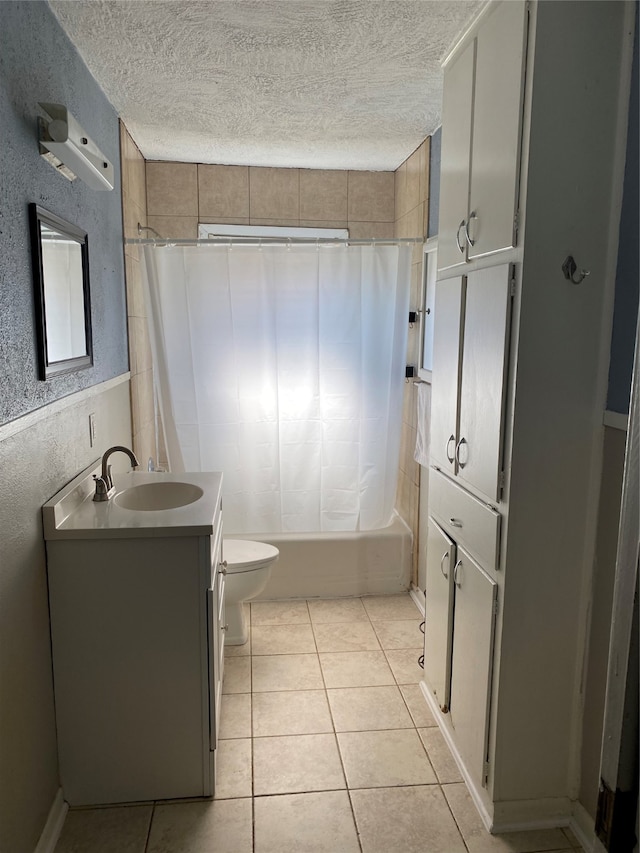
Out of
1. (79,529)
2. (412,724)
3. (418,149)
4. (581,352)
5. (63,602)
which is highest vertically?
(418,149)

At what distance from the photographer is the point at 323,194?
3.81 m

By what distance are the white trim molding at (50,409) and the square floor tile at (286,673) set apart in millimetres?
1390

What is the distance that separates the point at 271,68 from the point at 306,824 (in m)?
2.60

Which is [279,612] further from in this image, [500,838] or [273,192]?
[273,192]

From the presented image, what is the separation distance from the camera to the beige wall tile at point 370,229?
3.86 metres

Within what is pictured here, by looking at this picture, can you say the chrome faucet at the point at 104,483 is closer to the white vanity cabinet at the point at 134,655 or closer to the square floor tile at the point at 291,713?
the white vanity cabinet at the point at 134,655

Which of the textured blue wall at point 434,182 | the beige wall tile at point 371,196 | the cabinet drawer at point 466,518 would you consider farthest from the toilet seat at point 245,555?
the beige wall tile at point 371,196

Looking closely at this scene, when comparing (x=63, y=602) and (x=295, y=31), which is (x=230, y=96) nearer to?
(x=295, y=31)

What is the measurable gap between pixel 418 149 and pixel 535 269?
197cm

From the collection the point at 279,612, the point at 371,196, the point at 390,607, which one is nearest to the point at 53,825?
the point at 279,612

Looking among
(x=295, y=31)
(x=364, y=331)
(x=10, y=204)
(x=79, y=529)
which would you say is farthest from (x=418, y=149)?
(x=79, y=529)

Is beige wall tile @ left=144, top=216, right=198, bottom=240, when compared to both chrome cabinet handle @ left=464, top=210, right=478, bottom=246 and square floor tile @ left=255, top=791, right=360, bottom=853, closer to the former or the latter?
chrome cabinet handle @ left=464, top=210, right=478, bottom=246

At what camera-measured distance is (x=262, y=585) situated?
294 cm

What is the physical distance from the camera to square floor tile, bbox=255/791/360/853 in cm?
181
